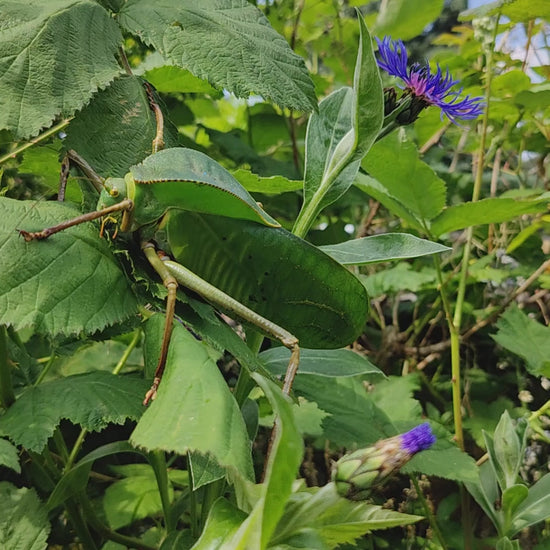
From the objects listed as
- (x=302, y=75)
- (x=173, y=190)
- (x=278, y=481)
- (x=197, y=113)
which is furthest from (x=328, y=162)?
(x=197, y=113)

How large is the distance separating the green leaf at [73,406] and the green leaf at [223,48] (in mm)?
252

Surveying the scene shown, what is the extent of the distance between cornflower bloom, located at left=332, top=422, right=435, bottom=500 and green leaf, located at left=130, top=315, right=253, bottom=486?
75mm

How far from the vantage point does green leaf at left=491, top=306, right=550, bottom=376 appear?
76 cm

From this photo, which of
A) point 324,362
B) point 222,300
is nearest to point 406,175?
point 324,362

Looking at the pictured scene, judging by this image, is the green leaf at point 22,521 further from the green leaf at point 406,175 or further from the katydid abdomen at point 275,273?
the green leaf at point 406,175

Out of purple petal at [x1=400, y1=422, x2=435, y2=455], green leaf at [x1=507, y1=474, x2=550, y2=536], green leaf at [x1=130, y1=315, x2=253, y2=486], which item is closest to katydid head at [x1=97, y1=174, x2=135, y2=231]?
green leaf at [x1=130, y1=315, x2=253, y2=486]

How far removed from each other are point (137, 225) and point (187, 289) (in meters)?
0.05

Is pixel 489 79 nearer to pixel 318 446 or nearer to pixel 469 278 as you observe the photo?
pixel 469 278

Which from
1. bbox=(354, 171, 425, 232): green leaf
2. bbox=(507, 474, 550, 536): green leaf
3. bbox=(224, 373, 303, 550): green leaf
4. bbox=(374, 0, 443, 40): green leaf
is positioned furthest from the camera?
bbox=(374, 0, 443, 40): green leaf

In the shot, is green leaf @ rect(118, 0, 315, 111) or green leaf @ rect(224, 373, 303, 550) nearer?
green leaf @ rect(224, 373, 303, 550)

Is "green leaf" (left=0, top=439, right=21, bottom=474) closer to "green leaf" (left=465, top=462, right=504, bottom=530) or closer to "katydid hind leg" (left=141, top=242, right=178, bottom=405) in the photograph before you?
"katydid hind leg" (left=141, top=242, right=178, bottom=405)

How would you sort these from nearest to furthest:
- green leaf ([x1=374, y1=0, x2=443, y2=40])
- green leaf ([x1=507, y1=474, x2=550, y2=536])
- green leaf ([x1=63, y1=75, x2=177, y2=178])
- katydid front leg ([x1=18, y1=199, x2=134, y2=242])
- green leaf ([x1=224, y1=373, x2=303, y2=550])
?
1. green leaf ([x1=224, y1=373, x2=303, y2=550])
2. katydid front leg ([x1=18, y1=199, x2=134, y2=242])
3. green leaf ([x1=63, y1=75, x2=177, y2=178])
4. green leaf ([x1=507, y1=474, x2=550, y2=536])
5. green leaf ([x1=374, y1=0, x2=443, y2=40])

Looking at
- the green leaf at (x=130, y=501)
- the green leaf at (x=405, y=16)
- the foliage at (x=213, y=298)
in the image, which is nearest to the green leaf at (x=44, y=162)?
the foliage at (x=213, y=298)

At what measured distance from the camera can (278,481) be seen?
251mm
